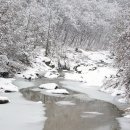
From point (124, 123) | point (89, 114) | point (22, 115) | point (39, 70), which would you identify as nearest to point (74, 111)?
point (89, 114)

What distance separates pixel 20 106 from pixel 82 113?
4598 millimetres

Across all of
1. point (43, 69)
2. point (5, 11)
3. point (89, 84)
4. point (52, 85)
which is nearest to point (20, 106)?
point (52, 85)

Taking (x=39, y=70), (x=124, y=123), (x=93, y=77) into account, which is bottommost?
(x=124, y=123)

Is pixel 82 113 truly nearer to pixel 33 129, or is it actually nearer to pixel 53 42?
pixel 33 129

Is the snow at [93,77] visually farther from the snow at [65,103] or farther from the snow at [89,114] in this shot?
the snow at [89,114]

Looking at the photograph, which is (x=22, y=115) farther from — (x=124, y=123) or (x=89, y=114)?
(x=124, y=123)

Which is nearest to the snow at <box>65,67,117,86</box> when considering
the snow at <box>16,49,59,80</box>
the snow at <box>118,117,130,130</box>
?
the snow at <box>16,49,59,80</box>

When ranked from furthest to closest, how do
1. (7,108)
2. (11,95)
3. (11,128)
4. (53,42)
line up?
(53,42)
(11,95)
(7,108)
(11,128)

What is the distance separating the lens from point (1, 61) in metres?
40.7

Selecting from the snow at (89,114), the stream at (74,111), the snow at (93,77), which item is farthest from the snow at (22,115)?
the snow at (93,77)

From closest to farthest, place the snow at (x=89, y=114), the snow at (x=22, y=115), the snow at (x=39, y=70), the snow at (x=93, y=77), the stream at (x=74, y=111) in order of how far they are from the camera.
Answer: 1. the snow at (x=22, y=115)
2. the stream at (x=74, y=111)
3. the snow at (x=89, y=114)
4. the snow at (x=93, y=77)
5. the snow at (x=39, y=70)

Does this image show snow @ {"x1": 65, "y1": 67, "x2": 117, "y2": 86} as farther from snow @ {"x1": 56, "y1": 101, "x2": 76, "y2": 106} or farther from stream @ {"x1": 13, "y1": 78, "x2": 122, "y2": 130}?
snow @ {"x1": 56, "y1": 101, "x2": 76, "y2": 106}

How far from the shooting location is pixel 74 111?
25.1 metres

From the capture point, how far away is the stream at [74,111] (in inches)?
832
